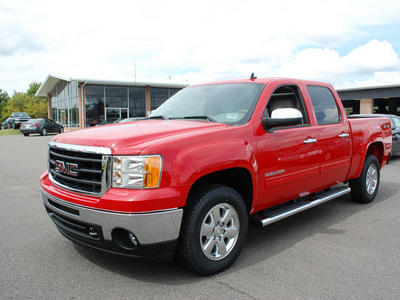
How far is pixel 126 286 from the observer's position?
317 cm

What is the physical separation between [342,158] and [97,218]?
3.54m

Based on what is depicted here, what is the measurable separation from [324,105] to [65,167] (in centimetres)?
353

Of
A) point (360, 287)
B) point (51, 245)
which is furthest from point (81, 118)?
point (360, 287)

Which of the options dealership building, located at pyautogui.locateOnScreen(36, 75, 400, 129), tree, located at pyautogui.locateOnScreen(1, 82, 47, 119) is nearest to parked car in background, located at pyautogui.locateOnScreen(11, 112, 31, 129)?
dealership building, located at pyautogui.locateOnScreen(36, 75, 400, 129)

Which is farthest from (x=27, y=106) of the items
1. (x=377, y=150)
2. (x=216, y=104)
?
(x=216, y=104)

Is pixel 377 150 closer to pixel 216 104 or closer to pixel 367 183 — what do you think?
pixel 367 183

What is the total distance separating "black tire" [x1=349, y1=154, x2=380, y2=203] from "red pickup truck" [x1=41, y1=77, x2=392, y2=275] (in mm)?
1252

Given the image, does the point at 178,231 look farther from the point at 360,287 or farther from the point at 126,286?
the point at 360,287

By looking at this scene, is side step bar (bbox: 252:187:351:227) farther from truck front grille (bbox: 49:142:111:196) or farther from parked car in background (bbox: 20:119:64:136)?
parked car in background (bbox: 20:119:64:136)

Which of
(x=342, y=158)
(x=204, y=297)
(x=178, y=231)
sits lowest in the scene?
(x=204, y=297)

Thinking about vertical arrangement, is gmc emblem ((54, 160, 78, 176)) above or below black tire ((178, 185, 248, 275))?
above

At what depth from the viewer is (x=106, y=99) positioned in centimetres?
3481

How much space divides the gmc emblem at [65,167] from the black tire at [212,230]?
1110mm

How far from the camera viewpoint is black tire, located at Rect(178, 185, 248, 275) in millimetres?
3150
